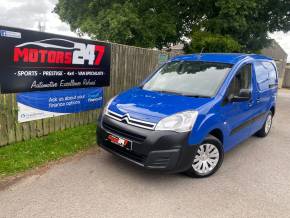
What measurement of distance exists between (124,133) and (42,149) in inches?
74.9

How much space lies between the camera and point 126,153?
393cm

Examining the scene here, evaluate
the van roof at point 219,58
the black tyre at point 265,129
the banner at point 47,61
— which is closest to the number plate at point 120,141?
the banner at point 47,61

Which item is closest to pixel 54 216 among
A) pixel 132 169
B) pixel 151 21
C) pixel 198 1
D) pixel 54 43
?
pixel 132 169

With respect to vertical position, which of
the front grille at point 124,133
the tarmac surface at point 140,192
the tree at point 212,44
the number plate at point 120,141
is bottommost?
the tarmac surface at point 140,192

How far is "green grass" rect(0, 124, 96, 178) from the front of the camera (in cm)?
421

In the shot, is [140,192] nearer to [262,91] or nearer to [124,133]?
[124,133]

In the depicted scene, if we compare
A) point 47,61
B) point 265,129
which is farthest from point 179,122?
point 265,129

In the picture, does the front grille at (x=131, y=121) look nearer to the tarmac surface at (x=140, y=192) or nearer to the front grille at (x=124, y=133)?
the front grille at (x=124, y=133)

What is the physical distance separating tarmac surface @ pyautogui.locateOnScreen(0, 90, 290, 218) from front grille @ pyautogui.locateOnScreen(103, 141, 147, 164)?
38 cm

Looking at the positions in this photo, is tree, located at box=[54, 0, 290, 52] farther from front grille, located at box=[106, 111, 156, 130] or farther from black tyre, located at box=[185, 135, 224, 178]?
black tyre, located at box=[185, 135, 224, 178]

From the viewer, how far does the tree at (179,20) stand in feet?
43.8

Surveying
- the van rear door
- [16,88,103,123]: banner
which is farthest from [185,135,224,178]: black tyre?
[16,88,103,123]: banner

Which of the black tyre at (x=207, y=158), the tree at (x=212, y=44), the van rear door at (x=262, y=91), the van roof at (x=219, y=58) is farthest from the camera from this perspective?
the tree at (x=212, y=44)

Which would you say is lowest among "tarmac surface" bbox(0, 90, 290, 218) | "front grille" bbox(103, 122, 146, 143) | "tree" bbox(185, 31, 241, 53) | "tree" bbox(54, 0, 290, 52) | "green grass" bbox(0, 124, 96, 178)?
"tarmac surface" bbox(0, 90, 290, 218)
